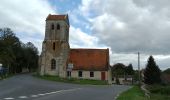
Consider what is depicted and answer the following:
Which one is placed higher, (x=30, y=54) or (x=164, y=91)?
(x=30, y=54)

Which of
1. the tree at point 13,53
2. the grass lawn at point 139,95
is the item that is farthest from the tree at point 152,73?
the tree at point 13,53

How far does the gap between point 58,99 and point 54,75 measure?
55587 millimetres

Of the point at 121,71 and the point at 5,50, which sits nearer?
the point at 5,50

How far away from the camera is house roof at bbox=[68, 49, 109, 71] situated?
7819 cm

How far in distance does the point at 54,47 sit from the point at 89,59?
876cm

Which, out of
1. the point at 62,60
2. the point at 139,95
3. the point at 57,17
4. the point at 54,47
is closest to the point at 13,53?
the point at 54,47

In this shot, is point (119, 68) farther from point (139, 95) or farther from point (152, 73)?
point (139, 95)

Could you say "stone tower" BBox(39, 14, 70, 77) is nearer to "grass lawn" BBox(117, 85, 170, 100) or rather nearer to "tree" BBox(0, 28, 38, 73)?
"tree" BBox(0, 28, 38, 73)

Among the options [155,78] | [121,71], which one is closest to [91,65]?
[155,78]

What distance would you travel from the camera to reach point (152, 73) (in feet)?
278

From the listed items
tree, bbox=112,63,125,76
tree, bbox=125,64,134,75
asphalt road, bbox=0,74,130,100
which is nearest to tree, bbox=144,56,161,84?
asphalt road, bbox=0,74,130,100

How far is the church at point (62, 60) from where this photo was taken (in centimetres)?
7700

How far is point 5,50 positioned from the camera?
89438mm

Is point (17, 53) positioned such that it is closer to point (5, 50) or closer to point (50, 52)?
point (5, 50)
